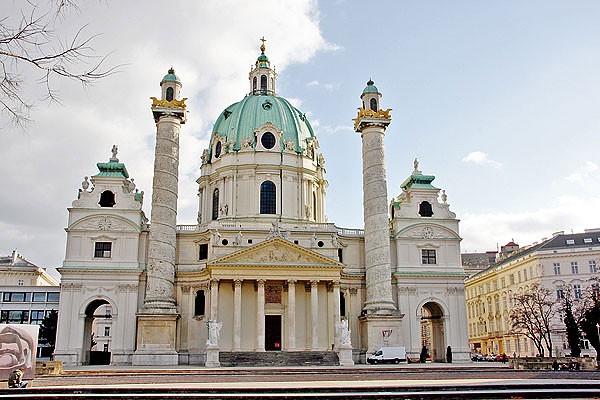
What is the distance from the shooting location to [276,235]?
49.3 m

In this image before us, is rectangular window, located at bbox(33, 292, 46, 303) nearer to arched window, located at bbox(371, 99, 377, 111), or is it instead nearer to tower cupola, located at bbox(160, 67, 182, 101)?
tower cupola, located at bbox(160, 67, 182, 101)

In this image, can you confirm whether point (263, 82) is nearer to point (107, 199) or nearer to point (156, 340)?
point (107, 199)

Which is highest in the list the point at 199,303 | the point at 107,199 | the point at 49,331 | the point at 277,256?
the point at 107,199

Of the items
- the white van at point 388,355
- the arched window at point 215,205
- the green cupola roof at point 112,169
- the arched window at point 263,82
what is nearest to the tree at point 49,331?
the green cupola roof at point 112,169

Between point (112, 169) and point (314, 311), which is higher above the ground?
point (112, 169)

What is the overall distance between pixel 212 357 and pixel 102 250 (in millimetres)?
15090

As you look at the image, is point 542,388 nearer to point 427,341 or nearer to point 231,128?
point 231,128

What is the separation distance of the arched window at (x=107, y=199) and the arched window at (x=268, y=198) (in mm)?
13407

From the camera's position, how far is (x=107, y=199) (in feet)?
172

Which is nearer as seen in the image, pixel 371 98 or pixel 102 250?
pixel 102 250

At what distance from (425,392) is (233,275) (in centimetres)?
3123

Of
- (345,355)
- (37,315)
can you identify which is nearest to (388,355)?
(345,355)

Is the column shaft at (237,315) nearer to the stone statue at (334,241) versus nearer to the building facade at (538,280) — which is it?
the stone statue at (334,241)

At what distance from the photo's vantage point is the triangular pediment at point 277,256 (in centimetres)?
4856
